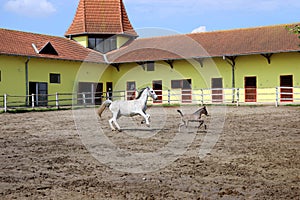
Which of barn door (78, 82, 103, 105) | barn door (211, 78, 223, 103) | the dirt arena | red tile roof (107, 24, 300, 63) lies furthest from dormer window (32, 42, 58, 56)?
the dirt arena

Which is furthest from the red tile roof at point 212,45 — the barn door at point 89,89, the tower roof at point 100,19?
the barn door at point 89,89

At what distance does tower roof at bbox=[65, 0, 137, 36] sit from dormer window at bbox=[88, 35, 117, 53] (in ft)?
1.62

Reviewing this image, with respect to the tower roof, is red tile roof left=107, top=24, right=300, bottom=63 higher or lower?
lower

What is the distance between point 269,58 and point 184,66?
563cm

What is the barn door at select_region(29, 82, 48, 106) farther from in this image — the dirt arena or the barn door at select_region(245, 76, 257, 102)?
the dirt arena

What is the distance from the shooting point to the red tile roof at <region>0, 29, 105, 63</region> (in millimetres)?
25391

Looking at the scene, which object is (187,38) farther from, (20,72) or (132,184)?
(132,184)

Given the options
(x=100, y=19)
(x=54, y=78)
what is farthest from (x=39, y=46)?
(x=100, y=19)

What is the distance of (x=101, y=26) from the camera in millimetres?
32844

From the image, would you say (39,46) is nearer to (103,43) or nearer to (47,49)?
(47,49)

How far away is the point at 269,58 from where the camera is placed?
25.6 meters

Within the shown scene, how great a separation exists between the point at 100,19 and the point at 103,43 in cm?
213

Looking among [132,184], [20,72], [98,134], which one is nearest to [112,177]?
[132,184]

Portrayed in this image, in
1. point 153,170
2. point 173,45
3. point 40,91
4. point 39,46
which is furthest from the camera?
point 173,45
